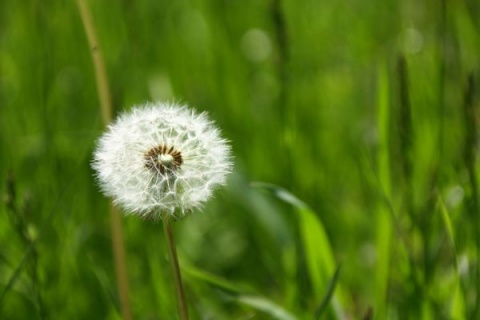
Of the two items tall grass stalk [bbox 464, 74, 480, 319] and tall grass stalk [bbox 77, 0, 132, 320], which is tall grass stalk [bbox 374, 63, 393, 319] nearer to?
tall grass stalk [bbox 464, 74, 480, 319]

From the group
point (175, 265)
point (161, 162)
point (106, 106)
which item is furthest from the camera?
point (106, 106)

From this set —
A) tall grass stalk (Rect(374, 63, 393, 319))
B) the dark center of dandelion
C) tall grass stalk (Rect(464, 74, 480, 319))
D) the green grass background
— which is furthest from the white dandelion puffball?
tall grass stalk (Rect(374, 63, 393, 319))

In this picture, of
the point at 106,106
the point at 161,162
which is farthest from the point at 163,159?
the point at 106,106

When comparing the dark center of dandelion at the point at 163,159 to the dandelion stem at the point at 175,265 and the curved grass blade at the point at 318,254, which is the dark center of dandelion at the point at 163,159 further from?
the curved grass blade at the point at 318,254

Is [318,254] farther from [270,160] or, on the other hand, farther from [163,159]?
[270,160]

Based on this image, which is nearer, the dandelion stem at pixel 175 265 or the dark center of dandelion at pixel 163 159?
the dandelion stem at pixel 175 265

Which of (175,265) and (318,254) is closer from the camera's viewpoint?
(175,265)

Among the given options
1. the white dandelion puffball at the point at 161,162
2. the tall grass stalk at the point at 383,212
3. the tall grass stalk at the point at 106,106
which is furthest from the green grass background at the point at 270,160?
the white dandelion puffball at the point at 161,162
